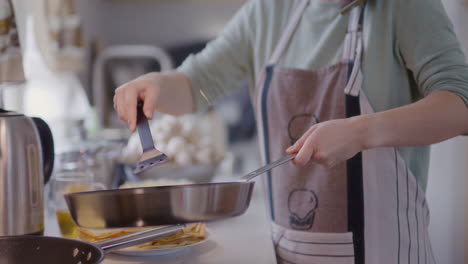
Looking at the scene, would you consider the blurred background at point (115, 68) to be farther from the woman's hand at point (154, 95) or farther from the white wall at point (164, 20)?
the woman's hand at point (154, 95)

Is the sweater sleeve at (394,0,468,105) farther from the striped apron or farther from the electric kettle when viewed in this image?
the electric kettle

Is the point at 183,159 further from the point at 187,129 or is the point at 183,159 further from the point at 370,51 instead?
the point at 370,51

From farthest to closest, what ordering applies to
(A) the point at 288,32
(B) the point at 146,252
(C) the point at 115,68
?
1. (C) the point at 115,68
2. (A) the point at 288,32
3. (B) the point at 146,252

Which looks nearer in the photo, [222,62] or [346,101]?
[346,101]

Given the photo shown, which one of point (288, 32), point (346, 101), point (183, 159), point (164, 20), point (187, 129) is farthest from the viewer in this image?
point (164, 20)

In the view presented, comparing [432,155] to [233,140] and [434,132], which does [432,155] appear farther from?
[233,140]

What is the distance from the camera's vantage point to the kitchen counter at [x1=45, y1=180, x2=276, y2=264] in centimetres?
107

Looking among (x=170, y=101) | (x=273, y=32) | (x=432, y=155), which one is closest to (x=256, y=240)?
(x=170, y=101)

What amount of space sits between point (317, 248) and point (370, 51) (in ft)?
1.29

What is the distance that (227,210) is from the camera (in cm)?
82

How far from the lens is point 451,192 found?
146cm

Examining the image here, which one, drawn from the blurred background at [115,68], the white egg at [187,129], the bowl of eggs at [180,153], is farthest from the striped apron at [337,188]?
the white egg at [187,129]

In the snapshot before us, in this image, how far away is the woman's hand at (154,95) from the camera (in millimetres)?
1078


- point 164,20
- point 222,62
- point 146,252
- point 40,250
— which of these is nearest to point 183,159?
point 222,62
